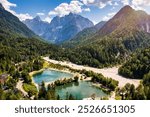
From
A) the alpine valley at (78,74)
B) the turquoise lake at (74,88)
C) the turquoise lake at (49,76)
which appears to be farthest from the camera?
the turquoise lake at (49,76)

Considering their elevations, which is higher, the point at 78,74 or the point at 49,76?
the point at 78,74

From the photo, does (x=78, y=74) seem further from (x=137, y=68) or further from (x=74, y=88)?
(x=74, y=88)

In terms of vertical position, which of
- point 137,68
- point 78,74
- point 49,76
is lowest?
point 49,76

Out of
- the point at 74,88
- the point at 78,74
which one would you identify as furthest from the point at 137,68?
the point at 74,88

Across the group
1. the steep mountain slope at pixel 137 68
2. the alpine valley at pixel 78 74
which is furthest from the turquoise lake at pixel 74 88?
the steep mountain slope at pixel 137 68

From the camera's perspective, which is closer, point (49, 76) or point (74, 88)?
point (74, 88)

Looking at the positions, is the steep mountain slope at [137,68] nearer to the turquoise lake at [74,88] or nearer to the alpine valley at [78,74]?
the alpine valley at [78,74]

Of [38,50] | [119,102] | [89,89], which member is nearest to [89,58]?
[38,50]

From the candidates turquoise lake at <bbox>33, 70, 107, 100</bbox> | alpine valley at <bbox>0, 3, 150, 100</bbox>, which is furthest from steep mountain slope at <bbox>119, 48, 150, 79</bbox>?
turquoise lake at <bbox>33, 70, 107, 100</bbox>

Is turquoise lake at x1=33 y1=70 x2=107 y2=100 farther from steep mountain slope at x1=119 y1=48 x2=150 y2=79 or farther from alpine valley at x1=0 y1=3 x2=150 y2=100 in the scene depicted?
steep mountain slope at x1=119 y1=48 x2=150 y2=79
